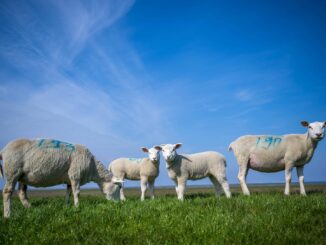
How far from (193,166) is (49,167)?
5.60 metres

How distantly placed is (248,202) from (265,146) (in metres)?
5.61

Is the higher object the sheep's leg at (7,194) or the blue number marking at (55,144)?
the blue number marking at (55,144)

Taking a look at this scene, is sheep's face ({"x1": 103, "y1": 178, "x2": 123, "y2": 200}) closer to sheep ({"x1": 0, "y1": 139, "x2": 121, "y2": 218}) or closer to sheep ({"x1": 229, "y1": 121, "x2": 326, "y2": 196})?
sheep ({"x1": 0, "y1": 139, "x2": 121, "y2": 218})

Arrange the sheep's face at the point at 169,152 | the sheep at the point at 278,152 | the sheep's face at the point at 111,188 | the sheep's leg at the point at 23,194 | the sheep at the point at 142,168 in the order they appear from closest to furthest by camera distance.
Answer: the sheep's leg at the point at 23,194, the sheep's face at the point at 111,188, the sheep's face at the point at 169,152, the sheep at the point at 278,152, the sheep at the point at 142,168

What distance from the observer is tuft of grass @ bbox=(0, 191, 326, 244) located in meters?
5.42

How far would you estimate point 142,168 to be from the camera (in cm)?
1495

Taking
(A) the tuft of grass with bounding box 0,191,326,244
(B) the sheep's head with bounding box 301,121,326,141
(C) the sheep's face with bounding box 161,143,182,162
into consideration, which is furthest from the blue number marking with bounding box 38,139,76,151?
(B) the sheep's head with bounding box 301,121,326,141

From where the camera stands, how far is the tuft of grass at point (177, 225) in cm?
542

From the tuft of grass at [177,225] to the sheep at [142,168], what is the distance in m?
6.25

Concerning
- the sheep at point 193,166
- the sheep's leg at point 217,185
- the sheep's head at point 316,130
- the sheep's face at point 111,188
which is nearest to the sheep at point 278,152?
the sheep's head at point 316,130

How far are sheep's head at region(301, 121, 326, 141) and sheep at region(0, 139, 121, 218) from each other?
8.66 meters

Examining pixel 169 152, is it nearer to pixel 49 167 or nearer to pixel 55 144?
pixel 55 144

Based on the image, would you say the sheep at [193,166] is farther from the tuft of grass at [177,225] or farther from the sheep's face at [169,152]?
the tuft of grass at [177,225]

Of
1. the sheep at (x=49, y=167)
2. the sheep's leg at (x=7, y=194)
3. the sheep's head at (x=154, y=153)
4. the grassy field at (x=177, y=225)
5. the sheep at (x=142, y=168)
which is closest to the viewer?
the grassy field at (x=177, y=225)
